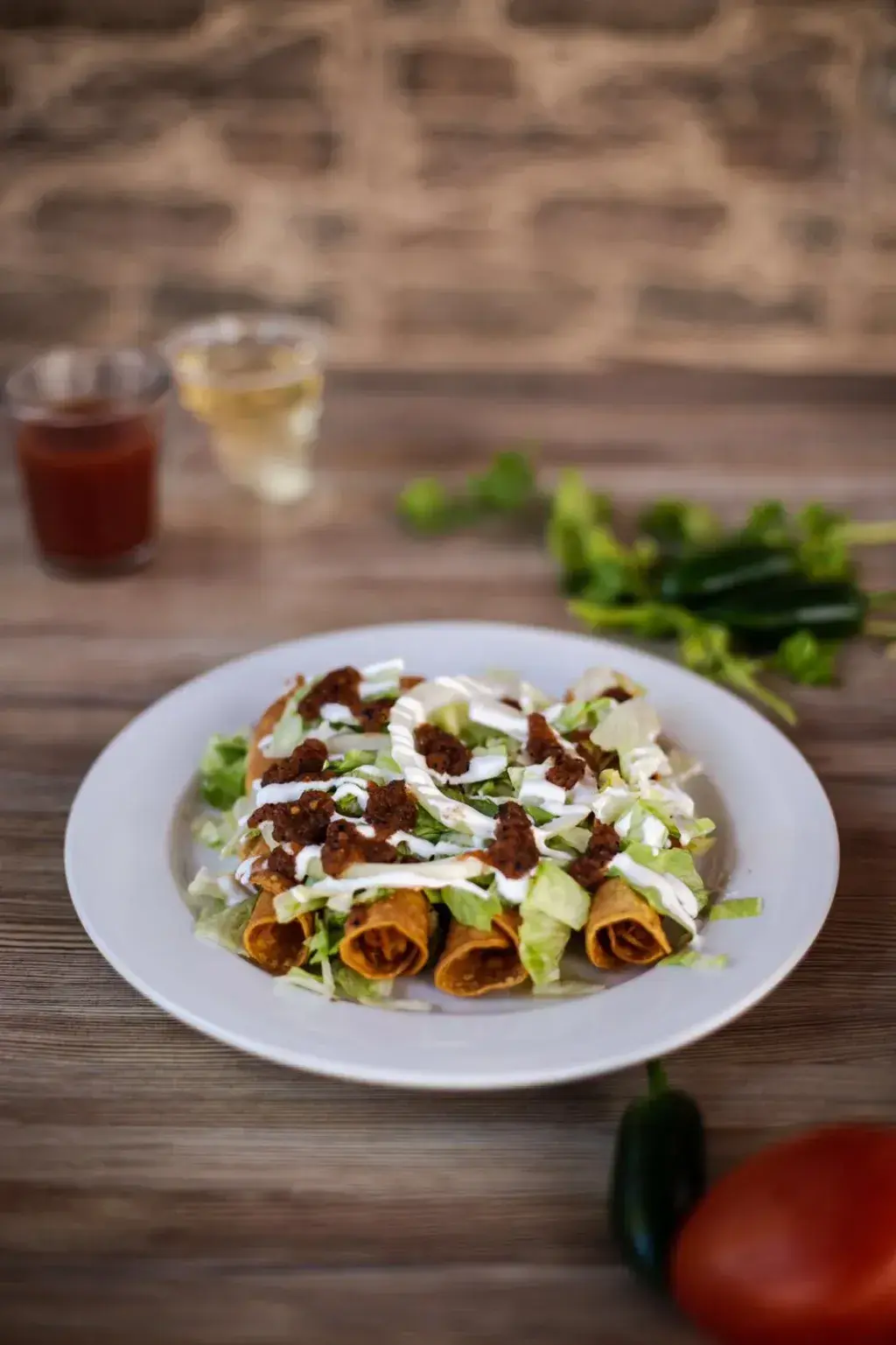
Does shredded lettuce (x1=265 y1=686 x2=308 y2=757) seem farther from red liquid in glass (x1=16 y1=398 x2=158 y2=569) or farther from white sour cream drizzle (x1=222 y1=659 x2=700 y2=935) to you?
red liquid in glass (x1=16 y1=398 x2=158 y2=569)

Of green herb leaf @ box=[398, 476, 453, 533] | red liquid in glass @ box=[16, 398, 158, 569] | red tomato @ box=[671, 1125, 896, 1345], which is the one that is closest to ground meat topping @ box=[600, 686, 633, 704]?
red tomato @ box=[671, 1125, 896, 1345]

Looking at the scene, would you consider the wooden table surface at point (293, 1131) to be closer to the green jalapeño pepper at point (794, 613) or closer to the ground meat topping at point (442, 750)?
the green jalapeño pepper at point (794, 613)

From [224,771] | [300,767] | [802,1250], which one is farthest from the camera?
[224,771]

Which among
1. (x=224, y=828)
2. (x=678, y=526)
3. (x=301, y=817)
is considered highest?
(x=301, y=817)

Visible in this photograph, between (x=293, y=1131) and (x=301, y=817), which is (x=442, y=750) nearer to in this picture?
(x=301, y=817)

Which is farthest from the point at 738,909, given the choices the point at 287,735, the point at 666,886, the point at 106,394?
the point at 106,394

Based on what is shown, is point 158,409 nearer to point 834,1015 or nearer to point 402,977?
point 402,977

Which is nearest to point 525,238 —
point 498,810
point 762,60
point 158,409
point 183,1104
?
point 762,60

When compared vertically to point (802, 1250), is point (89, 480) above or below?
below
